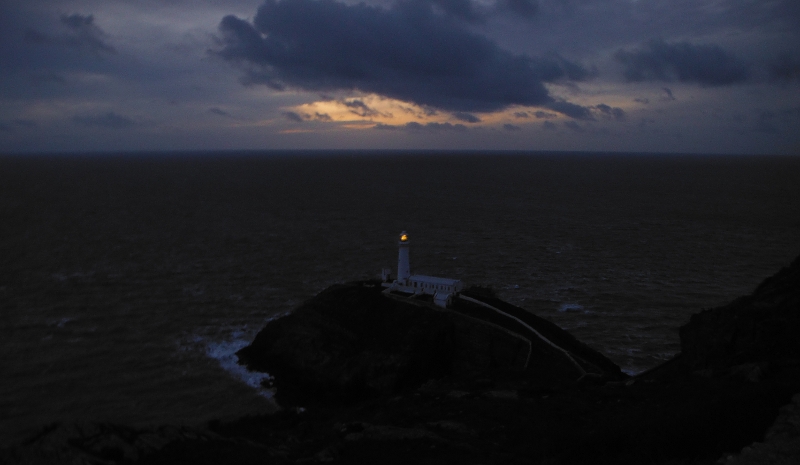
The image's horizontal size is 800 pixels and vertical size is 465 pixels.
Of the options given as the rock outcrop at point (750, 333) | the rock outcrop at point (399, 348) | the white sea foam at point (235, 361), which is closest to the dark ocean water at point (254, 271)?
the white sea foam at point (235, 361)

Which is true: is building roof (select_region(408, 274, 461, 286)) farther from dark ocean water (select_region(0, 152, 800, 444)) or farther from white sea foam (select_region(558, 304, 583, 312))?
white sea foam (select_region(558, 304, 583, 312))

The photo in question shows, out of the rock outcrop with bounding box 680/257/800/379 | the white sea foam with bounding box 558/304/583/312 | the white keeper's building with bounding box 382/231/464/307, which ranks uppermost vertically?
the rock outcrop with bounding box 680/257/800/379

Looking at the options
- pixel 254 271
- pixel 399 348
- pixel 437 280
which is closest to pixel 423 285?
pixel 437 280

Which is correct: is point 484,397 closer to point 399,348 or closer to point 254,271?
point 399,348

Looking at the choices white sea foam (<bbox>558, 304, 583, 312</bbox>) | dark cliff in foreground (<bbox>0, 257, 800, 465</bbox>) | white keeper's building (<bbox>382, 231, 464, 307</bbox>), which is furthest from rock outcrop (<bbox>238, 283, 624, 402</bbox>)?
white sea foam (<bbox>558, 304, 583, 312</bbox>)

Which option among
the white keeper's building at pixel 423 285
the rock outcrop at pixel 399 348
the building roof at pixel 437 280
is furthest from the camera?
the building roof at pixel 437 280

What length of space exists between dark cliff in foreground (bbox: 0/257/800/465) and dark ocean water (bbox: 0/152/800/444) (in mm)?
5840

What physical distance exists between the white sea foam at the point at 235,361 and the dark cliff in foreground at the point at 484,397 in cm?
115

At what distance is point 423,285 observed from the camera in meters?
43.7

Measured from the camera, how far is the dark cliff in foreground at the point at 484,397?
1502 cm

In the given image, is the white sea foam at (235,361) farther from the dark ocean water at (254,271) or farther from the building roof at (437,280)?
the building roof at (437,280)

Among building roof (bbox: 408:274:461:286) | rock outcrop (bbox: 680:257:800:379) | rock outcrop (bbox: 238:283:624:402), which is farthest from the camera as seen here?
building roof (bbox: 408:274:461:286)

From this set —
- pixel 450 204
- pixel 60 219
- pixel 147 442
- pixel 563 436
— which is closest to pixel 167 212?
pixel 60 219

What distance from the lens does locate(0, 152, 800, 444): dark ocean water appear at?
3516 centimetres
